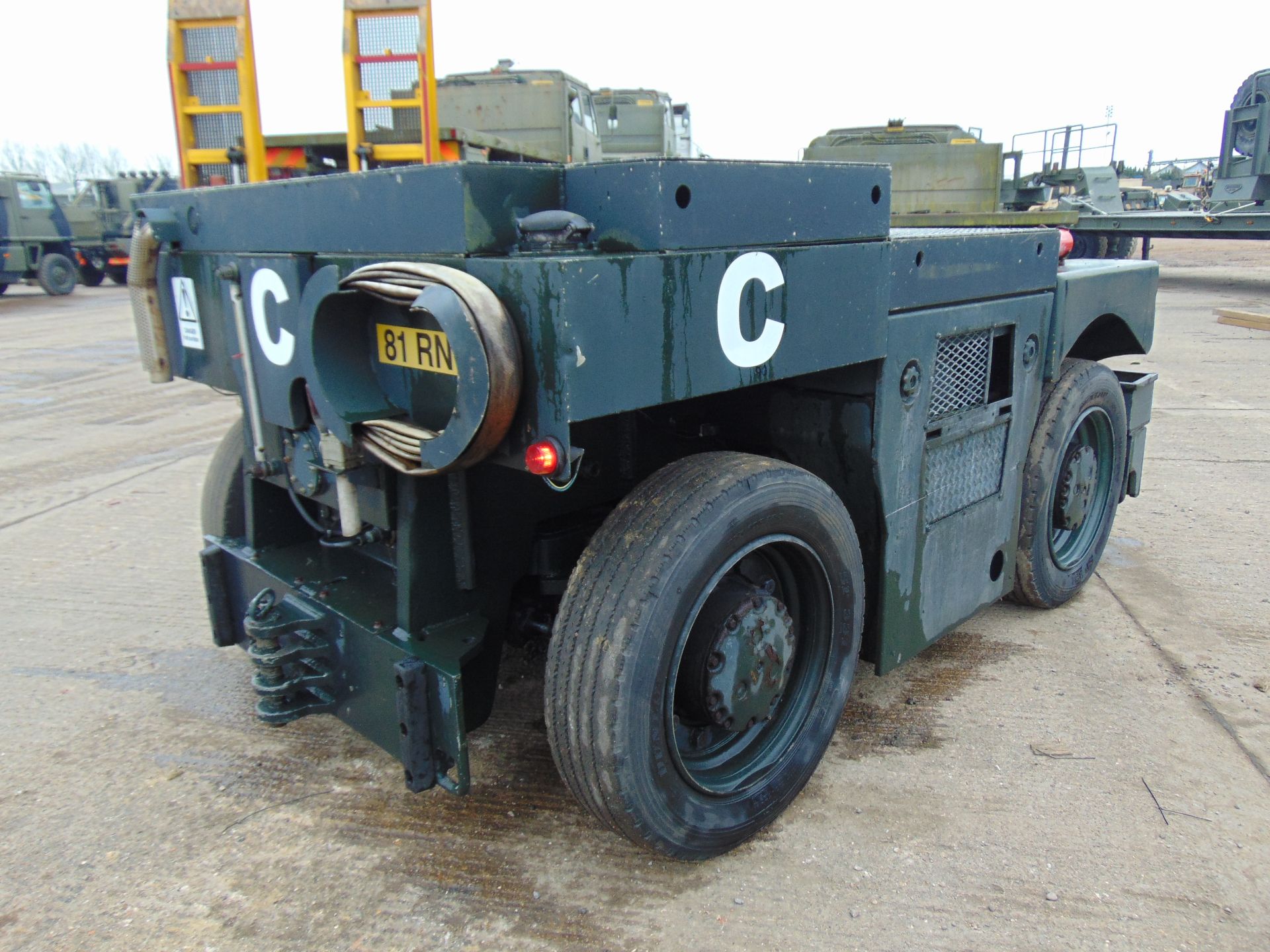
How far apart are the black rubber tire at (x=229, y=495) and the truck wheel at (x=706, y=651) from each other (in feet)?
4.98

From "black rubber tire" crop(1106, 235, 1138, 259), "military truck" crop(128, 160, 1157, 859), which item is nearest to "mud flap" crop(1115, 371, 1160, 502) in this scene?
"military truck" crop(128, 160, 1157, 859)

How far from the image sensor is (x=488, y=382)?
1582 mm

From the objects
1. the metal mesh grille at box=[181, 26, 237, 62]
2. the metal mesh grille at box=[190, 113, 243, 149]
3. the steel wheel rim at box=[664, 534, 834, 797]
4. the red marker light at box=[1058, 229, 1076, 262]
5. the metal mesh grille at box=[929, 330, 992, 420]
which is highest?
the metal mesh grille at box=[181, 26, 237, 62]

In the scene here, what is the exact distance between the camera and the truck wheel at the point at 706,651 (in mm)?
1867

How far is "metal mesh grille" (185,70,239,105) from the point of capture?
5469 millimetres

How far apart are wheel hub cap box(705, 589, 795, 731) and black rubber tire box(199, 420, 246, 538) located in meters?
1.64

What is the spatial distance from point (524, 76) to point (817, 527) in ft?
34.5

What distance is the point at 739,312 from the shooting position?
1969 mm

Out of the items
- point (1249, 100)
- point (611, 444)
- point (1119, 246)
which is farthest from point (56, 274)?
point (1249, 100)

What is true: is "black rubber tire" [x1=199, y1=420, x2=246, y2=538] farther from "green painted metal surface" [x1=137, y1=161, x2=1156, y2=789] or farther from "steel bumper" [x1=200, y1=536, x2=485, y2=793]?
"steel bumper" [x1=200, y1=536, x2=485, y2=793]

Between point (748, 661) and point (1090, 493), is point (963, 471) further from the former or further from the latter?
point (1090, 493)

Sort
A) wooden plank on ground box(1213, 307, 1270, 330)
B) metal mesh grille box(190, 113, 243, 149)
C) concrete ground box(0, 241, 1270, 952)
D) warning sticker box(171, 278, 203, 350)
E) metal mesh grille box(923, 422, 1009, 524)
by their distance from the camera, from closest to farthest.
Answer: concrete ground box(0, 241, 1270, 952) → warning sticker box(171, 278, 203, 350) → metal mesh grille box(923, 422, 1009, 524) → metal mesh grille box(190, 113, 243, 149) → wooden plank on ground box(1213, 307, 1270, 330)

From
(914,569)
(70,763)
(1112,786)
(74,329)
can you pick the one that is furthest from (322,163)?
(74,329)

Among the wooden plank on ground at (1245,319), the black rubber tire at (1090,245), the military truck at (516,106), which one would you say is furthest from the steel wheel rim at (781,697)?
the black rubber tire at (1090,245)
